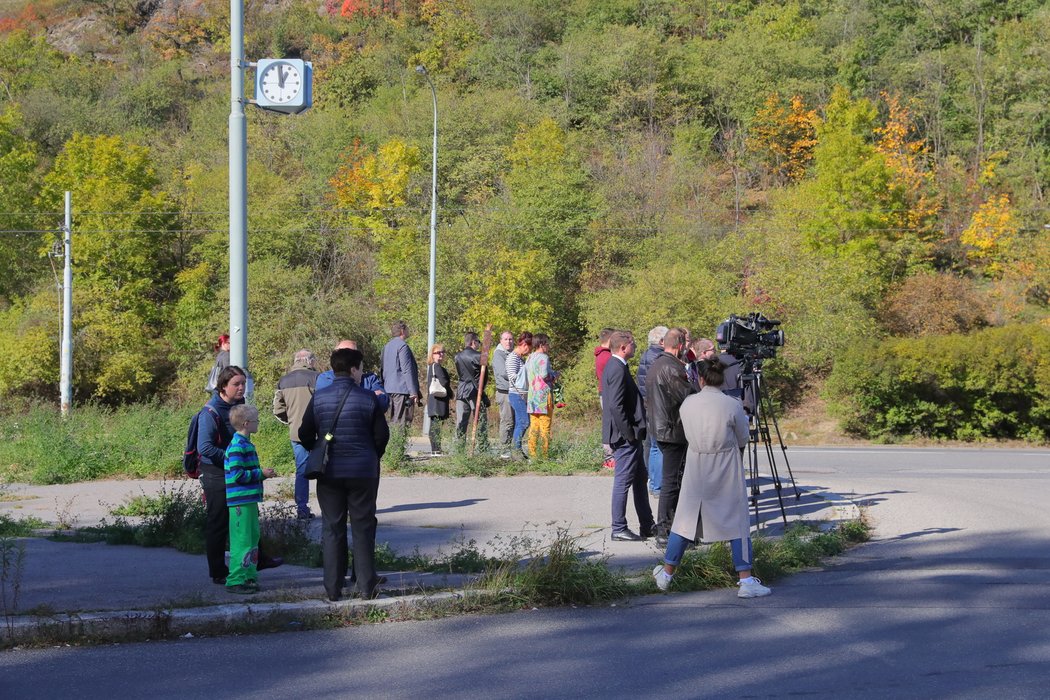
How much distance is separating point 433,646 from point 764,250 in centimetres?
3725

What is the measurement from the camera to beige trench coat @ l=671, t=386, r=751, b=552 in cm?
823

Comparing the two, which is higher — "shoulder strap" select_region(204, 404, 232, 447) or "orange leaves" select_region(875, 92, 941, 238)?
"orange leaves" select_region(875, 92, 941, 238)

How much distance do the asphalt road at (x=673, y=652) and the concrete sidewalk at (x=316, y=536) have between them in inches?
19.0

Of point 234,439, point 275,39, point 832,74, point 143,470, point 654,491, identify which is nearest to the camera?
point 234,439

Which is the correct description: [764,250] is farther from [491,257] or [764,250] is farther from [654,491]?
[654,491]

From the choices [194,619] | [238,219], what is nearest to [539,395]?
[238,219]

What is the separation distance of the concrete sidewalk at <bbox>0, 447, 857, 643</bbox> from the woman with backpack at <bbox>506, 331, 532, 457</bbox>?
175 centimetres

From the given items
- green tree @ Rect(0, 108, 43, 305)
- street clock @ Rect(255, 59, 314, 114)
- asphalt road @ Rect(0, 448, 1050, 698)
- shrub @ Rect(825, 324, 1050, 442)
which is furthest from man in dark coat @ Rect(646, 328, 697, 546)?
green tree @ Rect(0, 108, 43, 305)

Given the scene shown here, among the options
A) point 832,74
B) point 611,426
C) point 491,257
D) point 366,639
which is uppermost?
point 832,74

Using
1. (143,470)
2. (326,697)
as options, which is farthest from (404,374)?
(326,697)

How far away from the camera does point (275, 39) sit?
93.2 meters

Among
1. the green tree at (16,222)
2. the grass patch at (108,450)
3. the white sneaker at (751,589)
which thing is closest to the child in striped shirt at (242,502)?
the white sneaker at (751,589)

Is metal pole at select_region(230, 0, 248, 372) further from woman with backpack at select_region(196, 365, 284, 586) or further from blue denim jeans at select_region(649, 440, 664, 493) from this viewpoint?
blue denim jeans at select_region(649, 440, 664, 493)

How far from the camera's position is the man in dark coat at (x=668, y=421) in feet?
33.2
